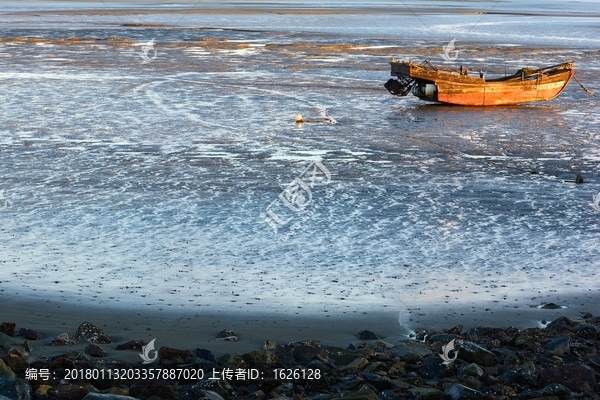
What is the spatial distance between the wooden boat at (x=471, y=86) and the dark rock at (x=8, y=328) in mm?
19614

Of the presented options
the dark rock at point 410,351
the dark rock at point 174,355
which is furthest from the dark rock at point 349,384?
the dark rock at point 174,355

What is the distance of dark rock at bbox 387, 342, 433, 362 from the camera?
7441mm

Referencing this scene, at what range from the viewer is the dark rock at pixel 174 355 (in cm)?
726

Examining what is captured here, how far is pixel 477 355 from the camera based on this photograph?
7332mm

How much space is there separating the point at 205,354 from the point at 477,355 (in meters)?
2.13

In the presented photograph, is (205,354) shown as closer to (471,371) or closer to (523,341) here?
(471,371)

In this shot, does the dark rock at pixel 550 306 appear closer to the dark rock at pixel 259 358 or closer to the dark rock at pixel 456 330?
the dark rock at pixel 456 330

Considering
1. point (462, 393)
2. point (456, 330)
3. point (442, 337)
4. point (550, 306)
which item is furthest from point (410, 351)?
point (550, 306)

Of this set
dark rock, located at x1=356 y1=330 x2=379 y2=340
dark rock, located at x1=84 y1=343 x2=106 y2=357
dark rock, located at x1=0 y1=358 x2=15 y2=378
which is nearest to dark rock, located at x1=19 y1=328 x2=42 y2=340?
dark rock, located at x1=84 y1=343 x2=106 y2=357

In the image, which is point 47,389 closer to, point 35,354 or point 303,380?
point 35,354

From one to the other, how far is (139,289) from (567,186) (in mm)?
8104

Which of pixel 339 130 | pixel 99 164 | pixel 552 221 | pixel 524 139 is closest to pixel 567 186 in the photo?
pixel 552 221

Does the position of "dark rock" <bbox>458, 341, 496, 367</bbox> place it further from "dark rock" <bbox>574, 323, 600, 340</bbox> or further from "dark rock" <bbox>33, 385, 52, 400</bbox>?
"dark rock" <bbox>33, 385, 52, 400</bbox>

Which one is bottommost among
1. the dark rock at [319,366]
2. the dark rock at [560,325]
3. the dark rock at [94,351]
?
the dark rock at [560,325]
